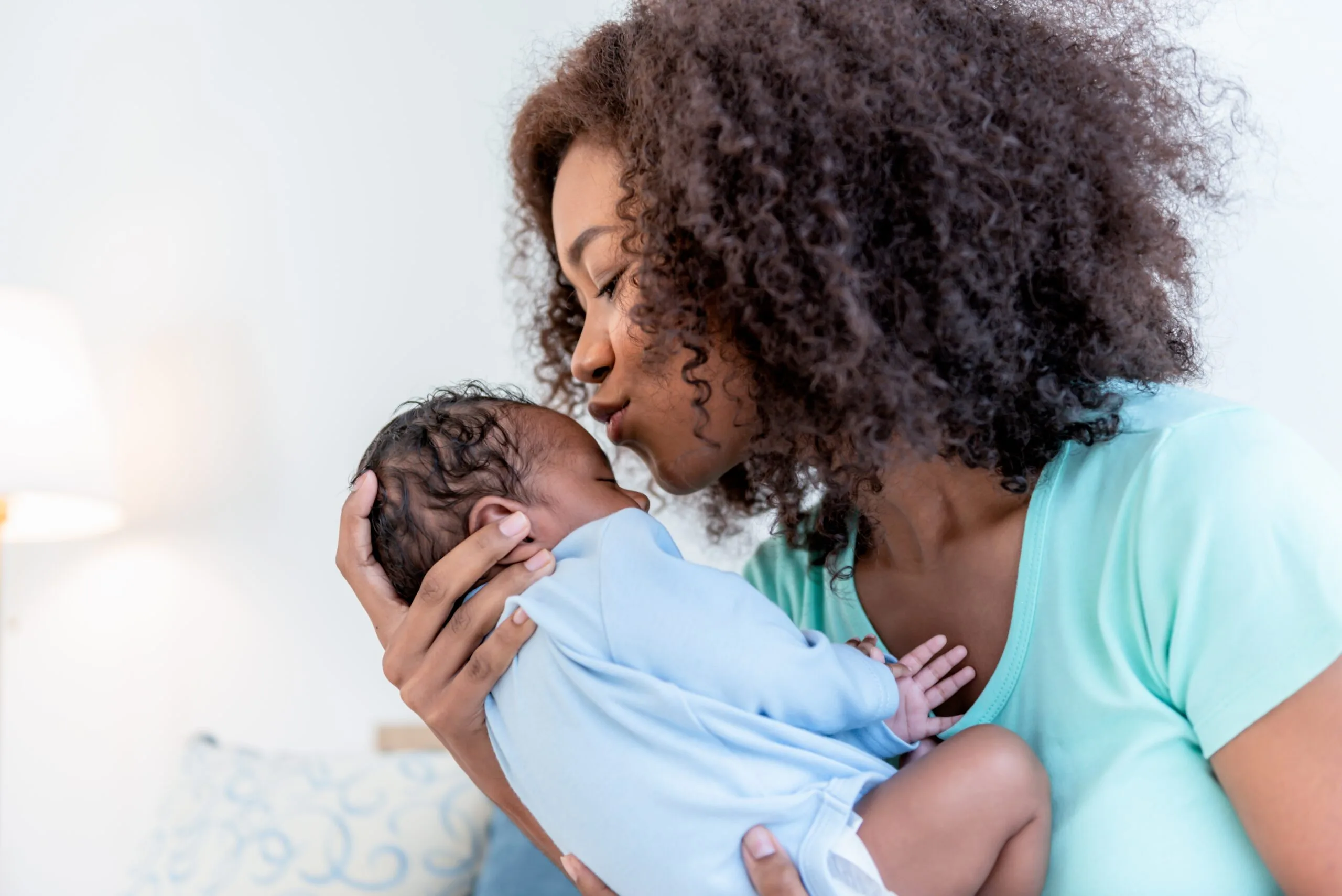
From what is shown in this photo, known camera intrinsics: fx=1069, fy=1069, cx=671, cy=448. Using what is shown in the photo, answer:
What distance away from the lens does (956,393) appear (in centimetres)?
102

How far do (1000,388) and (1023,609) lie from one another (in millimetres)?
226

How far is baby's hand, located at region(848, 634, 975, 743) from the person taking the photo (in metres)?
1.10

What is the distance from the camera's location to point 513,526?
1133 mm

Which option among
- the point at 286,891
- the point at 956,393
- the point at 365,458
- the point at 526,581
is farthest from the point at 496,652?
the point at 286,891

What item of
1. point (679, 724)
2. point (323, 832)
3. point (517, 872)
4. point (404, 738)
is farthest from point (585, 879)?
point (404, 738)

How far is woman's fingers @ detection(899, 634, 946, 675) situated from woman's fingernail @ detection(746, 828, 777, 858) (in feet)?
0.92

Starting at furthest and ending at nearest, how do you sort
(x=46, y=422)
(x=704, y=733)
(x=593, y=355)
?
(x=46, y=422) < (x=593, y=355) < (x=704, y=733)

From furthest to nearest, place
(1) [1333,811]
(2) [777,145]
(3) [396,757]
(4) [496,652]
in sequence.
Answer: (3) [396,757]
(4) [496,652]
(2) [777,145]
(1) [1333,811]

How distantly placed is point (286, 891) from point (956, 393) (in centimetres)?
148

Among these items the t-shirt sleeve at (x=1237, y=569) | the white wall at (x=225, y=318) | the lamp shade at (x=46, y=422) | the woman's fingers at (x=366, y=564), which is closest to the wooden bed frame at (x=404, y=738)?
the white wall at (x=225, y=318)

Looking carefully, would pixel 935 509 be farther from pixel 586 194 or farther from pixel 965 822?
pixel 586 194

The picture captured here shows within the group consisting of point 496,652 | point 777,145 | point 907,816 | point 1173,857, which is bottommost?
point 1173,857

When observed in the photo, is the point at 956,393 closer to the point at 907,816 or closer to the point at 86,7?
the point at 907,816

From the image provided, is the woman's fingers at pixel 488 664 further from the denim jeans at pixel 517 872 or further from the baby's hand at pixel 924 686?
the denim jeans at pixel 517 872
